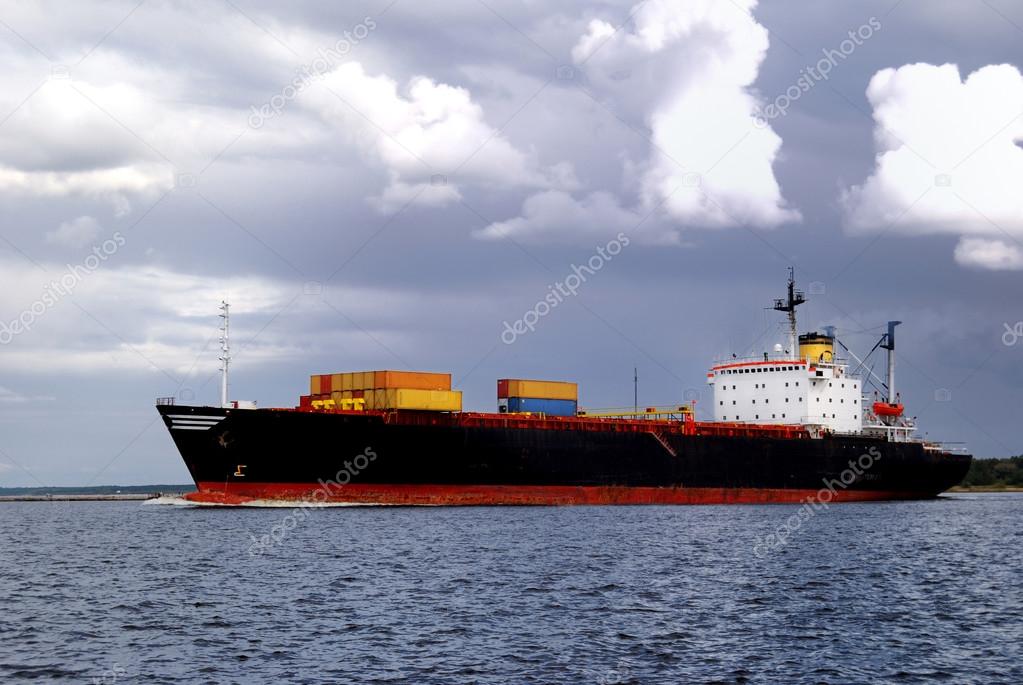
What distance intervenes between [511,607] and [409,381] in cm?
2909

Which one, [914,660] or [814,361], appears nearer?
[914,660]

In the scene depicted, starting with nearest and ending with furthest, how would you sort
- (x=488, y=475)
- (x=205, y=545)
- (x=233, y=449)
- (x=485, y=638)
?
(x=485, y=638) → (x=205, y=545) → (x=233, y=449) → (x=488, y=475)

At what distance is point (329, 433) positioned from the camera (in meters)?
47.9

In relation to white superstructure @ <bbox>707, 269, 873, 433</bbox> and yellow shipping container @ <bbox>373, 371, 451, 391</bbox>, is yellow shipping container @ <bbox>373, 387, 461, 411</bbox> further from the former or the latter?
white superstructure @ <bbox>707, 269, 873, 433</bbox>

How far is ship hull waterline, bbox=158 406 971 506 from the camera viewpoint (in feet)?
156

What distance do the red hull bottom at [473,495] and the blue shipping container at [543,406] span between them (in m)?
6.26

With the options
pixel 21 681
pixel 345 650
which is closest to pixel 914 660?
pixel 345 650

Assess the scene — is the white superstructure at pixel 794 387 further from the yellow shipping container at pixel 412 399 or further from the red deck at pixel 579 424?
the yellow shipping container at pixel 412 399

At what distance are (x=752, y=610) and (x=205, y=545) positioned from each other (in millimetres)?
21807

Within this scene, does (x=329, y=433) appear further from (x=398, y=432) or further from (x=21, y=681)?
(x=21, y=681)

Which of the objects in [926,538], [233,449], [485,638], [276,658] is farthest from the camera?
[233,449]

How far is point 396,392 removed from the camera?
51.4m

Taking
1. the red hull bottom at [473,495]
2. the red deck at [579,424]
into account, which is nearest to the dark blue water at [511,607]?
the red hull bottom at [473,495]

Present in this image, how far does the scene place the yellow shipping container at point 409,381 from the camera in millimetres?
52031
